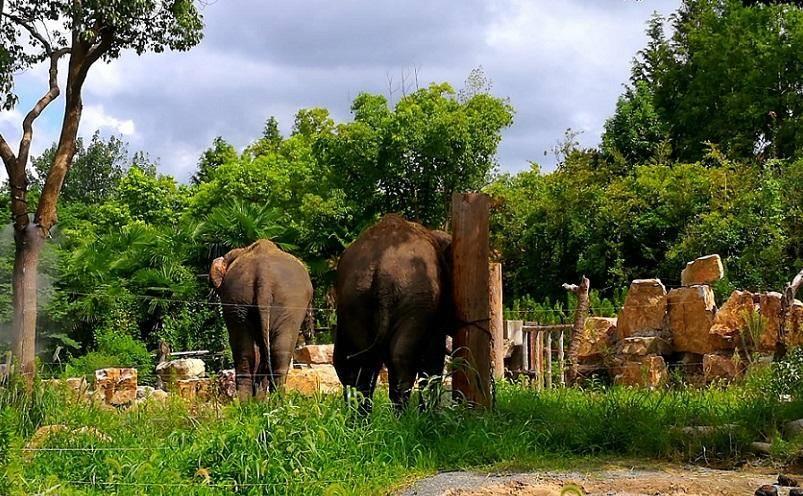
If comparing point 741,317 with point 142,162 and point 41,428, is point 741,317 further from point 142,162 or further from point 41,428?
point 142,162

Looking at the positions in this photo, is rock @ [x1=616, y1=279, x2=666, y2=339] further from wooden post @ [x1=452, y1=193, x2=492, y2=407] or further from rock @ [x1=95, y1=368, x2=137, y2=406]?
wooden post @ [x1=452, y1=193, x2=492, y2=407]

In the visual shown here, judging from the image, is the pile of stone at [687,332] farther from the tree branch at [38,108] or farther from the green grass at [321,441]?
the tree branch at [38,108]

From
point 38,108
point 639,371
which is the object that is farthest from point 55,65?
point 639,371

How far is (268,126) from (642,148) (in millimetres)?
22749

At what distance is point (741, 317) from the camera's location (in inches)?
585

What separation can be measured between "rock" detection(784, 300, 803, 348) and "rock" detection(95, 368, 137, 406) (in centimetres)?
962

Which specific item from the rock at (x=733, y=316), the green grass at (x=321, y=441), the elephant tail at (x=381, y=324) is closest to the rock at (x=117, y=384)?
the green grass at (x=321, y=441)

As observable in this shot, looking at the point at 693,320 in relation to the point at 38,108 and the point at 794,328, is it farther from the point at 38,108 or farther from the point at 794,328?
the point at 38,108

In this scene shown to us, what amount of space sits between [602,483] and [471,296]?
88.7 inches

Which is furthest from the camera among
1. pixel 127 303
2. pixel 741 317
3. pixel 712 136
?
pixel 712 136

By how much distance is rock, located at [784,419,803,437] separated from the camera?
7232 mm

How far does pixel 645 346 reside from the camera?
52.5 ft

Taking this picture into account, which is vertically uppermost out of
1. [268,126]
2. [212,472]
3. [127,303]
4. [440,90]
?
[268,126]

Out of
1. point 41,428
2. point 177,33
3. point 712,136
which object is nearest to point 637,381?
point 177,33
